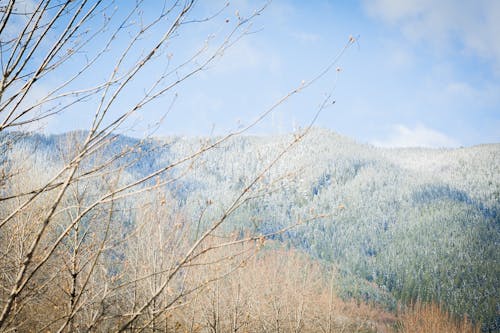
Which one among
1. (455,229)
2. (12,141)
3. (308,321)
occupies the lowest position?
(455,229)

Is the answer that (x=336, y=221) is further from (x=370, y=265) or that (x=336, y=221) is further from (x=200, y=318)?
(x=200, y=318)

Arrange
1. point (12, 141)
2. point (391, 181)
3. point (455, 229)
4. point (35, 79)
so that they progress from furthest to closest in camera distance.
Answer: point (391, 181) → point (455, 229) → point (12, 141) → point (35, 79)

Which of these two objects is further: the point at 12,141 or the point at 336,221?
the point at 336,221

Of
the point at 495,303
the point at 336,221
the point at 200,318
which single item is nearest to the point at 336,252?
the point at 336,221

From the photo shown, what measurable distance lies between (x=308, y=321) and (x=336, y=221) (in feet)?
309

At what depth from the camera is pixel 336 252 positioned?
3462 inches

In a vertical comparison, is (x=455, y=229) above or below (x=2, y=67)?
below

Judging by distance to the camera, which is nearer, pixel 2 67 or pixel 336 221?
pixel 2 67

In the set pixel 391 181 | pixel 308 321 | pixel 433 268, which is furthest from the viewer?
pixel 391 181

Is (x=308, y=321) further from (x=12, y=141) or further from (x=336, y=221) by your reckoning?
(x=336, y=221)

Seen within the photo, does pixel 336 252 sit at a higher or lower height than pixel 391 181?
lower

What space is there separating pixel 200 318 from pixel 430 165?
Answer: 696 feet

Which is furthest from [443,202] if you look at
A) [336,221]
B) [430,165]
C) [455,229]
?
[430,165]

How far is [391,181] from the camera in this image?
137 meters
